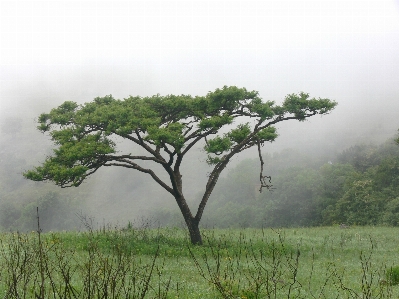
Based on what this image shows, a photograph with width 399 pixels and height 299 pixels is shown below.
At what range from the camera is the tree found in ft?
68.9

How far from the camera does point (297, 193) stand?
82438mm

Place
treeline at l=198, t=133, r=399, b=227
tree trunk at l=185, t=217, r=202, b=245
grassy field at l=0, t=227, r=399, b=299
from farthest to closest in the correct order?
treeline at l=198, t=133, r=399, b=227 → tree trunk at l=185, t=217, r=202, b=245 → grassy field at l=0, t=227, r=399, b=299

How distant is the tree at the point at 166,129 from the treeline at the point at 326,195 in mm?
13490

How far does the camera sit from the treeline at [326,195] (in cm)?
5962

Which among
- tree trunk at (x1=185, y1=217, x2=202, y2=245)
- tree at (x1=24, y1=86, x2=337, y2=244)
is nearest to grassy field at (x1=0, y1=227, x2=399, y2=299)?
tree trunk at (x1=185, y1=217, x2=202, y2=245)

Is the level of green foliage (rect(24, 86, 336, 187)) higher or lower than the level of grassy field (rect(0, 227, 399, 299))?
higher

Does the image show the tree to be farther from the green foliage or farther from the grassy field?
the grassy field

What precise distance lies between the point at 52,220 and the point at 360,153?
92363 mm

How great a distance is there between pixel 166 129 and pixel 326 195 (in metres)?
62.3

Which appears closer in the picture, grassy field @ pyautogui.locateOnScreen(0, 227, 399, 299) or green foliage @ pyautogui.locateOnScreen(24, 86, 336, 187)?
grassy field @ pyautogui.locateOnScreen(0, 227, 399, 299)

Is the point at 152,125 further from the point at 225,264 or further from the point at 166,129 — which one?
the point at 225,264

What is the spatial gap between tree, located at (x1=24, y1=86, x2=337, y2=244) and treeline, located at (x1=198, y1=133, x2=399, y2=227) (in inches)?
531

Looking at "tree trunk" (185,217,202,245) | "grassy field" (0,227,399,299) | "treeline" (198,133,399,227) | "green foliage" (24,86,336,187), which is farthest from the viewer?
"treeline" (198,133,399,227)

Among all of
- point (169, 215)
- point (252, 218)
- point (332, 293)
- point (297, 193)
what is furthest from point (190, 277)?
point (169, 215)
